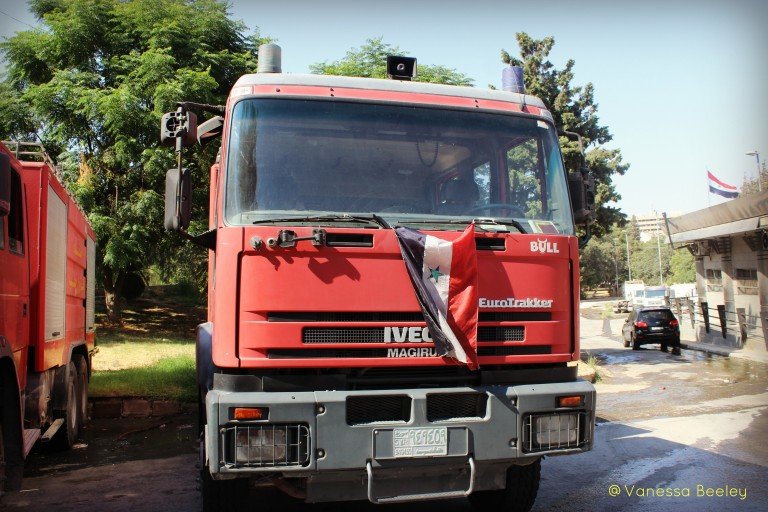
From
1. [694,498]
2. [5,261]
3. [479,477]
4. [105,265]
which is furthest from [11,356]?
[105,265]

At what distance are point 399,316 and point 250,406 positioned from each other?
1054mm

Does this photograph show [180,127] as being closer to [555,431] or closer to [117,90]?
[555,431]

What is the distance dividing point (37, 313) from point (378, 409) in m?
3.72

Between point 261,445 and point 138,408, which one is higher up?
point 261,445

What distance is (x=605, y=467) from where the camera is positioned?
24.2 feet

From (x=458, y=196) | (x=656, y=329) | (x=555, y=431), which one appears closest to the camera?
(x=555, y=431)

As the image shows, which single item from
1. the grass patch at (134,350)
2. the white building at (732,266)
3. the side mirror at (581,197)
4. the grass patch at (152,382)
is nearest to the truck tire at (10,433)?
the side mirror at (581,197)

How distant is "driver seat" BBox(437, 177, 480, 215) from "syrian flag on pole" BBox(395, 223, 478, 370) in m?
0.48

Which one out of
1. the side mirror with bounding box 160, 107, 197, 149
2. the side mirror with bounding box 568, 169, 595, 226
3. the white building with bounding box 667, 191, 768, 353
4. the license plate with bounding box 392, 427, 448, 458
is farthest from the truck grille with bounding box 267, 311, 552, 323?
the white building with bounding box 667, 191, 768, 353

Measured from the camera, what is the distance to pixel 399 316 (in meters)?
4.46

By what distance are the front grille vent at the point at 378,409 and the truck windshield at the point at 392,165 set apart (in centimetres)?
113

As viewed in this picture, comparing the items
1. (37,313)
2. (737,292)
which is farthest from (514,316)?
(737,292)

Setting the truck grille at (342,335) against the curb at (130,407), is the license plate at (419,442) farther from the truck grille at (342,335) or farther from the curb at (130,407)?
the curb at (130,407)

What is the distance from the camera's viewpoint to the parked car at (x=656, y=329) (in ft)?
77.6
